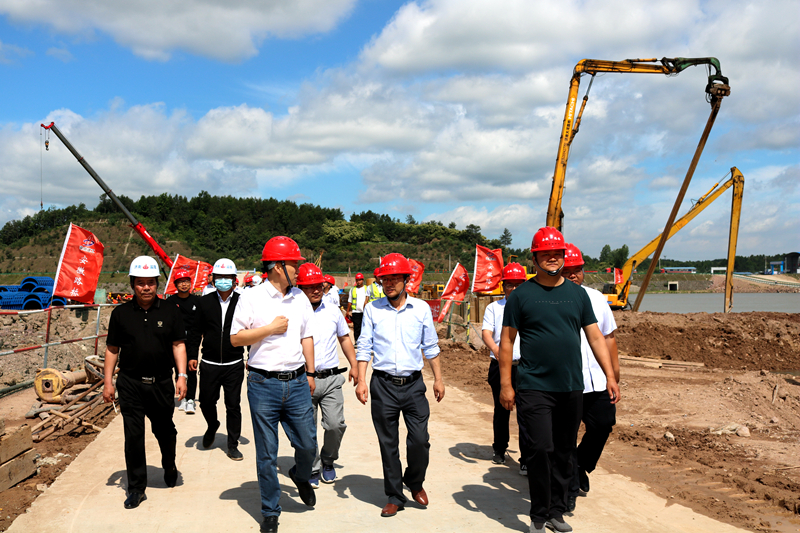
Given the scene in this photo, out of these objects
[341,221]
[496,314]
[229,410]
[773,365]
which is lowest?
[773,365]

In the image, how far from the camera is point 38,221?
10569cm

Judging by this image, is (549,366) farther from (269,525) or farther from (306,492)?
(269,525)

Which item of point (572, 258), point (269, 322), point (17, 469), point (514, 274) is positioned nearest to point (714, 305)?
point (514, 274)

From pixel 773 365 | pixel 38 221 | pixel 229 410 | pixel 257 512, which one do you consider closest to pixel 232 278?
pixel 229 410

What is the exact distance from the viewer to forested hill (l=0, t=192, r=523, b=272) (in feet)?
305

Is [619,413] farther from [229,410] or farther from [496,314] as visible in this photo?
[229,410]

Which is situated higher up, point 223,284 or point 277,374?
point 223,284

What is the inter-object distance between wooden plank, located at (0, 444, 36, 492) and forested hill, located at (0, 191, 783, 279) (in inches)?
2946

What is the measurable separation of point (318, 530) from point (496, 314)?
2.87 metres

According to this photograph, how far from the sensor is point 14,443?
5.68m

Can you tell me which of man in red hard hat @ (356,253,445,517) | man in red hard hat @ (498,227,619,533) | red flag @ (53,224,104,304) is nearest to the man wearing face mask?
man in red hard hat @ (356,253,445,517)

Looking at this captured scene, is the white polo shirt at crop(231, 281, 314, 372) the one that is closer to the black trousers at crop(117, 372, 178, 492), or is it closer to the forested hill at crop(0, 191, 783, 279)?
the black trousers at crop(117, 372, 178, 492)

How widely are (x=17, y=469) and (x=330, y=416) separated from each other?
2944mm

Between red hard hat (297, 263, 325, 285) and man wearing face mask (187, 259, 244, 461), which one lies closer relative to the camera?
red hard hat (297, 263, 325, 285)
